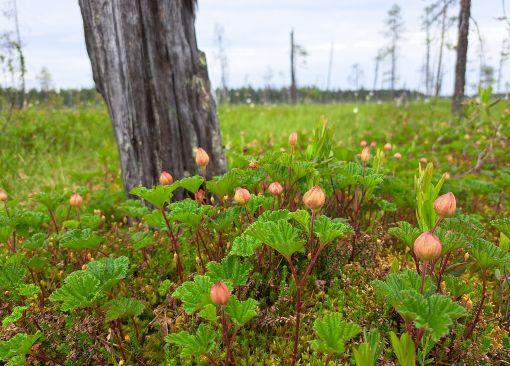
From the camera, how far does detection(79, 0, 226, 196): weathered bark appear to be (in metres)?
2.45

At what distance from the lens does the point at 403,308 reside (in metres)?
1.06

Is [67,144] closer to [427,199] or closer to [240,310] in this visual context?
[240,310]

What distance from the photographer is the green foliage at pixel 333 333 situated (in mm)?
1142

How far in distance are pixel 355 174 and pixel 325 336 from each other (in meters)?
1.01

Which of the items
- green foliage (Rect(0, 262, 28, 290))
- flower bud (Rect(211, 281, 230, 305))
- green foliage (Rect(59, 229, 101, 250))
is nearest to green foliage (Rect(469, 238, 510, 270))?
flower bud (Rect(211, 281, 230, 305))

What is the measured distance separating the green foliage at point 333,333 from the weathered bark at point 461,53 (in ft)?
24.1

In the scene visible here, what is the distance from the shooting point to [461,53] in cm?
736

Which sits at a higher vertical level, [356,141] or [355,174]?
[355,174]

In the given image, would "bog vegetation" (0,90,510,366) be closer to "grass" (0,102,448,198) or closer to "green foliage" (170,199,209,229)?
"green foliage" (170,199,209,229)

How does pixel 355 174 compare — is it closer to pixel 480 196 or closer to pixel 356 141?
pixel 480 196

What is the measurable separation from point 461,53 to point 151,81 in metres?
7.02

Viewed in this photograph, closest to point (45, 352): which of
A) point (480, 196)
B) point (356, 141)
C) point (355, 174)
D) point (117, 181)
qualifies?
point (355, 174)

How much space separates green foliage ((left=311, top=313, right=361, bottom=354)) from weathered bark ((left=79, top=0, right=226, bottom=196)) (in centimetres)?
180

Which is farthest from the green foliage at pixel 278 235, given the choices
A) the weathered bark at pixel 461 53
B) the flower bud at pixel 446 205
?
the weathered bark at pixel 461 53
